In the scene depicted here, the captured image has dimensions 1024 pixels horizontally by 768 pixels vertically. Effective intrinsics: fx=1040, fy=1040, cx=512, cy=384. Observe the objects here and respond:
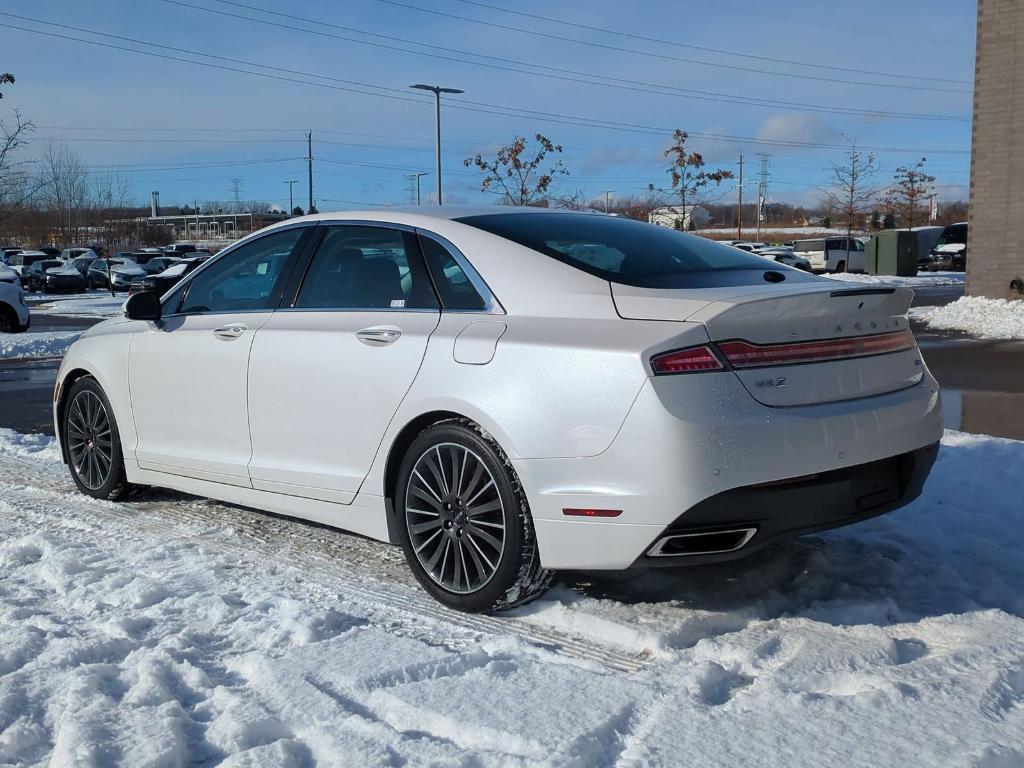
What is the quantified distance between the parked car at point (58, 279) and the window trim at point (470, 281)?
42.3 meters

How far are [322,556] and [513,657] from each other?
5.07 feet

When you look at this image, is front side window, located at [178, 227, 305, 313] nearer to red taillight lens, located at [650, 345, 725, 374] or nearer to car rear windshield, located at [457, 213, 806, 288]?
car rear windshield, located at [457, 213, 806, 288]

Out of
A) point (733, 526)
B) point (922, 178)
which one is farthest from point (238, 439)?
point (922, 178)

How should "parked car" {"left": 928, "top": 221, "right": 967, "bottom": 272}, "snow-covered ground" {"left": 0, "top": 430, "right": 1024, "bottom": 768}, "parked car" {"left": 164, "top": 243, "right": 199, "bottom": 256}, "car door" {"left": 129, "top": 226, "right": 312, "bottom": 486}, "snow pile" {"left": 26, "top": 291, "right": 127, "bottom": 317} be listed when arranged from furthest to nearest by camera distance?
"parked car" {"left": 164, "top": 243, "right": 199, "bottom": 256} → "parked car" {"left": 928, "top": 221, "right": 967, "bottom": 272} → "snow pile" {"left": 26, "top": 291, "right": 127, "bottom": 317} → "car door" {"left": 129, "top": 226, "right": 312, "bottom": 486} → "snow-covered ground" {"left": 0, "top": 430, "right": 1024, "bottom": 768}

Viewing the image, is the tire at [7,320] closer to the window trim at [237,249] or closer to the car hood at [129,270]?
the window trim at [237,249]

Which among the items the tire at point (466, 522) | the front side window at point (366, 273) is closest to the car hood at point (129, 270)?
the front side window at point (366, 273)

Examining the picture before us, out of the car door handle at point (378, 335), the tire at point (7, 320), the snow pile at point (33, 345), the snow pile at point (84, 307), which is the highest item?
the car door handle at point (378, 335)

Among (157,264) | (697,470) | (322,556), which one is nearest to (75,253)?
(157,264)

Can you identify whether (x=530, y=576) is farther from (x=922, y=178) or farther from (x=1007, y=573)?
(x=922, y=178)

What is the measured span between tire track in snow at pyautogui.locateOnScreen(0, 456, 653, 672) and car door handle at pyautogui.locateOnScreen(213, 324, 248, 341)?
99 centimetres

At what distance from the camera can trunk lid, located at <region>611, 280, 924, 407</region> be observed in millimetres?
3488

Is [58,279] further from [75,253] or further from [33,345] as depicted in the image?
[33,345]

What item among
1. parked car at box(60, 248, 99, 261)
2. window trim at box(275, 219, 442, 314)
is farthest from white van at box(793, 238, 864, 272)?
window trim at box(275, 219, 442, 314)

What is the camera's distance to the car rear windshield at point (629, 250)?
12.9 feet
